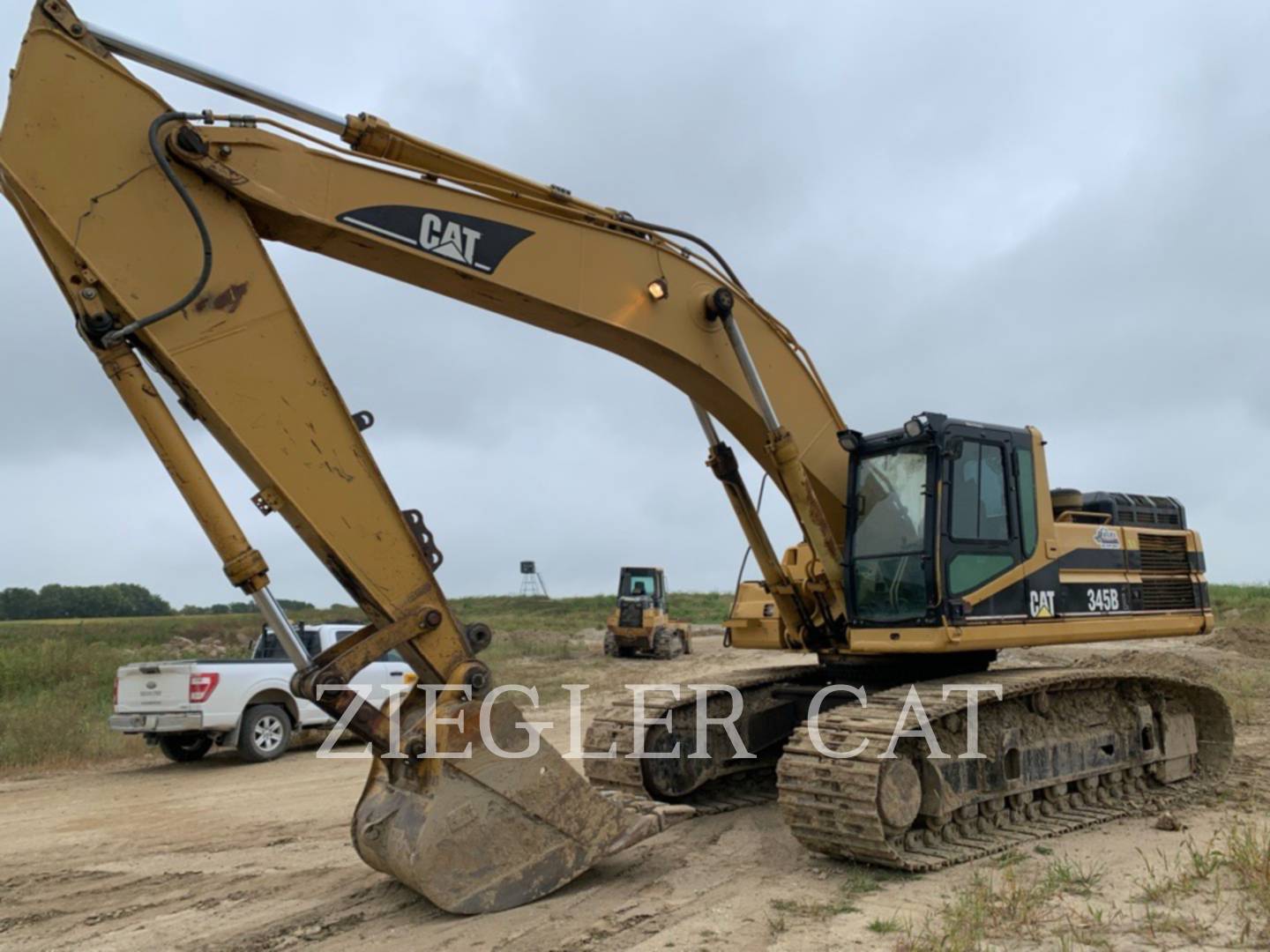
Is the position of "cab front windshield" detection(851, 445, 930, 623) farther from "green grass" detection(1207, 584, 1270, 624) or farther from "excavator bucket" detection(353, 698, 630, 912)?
"green grass" detection(1207, 584, 1270, 624)

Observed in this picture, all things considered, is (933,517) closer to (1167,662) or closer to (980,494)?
(980,494)

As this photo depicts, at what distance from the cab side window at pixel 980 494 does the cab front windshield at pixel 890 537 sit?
267 millimetres

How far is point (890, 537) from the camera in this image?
25.2 ft

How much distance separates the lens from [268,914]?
19.8 feet

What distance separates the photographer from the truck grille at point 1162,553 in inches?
357

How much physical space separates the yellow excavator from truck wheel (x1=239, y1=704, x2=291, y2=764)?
6.24 meters

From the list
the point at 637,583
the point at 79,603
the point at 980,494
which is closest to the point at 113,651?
the point at 637,583

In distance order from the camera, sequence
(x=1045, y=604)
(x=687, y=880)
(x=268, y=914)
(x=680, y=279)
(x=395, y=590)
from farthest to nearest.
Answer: (x=1045, y=604), (x=680, y=279), (x=687, y=880), (x=268, y=914), (x=395, y=590)

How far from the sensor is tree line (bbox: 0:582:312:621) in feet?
216

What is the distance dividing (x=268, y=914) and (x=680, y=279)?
4622 millimetres

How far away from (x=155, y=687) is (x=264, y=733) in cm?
141

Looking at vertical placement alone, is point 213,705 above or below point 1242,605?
below

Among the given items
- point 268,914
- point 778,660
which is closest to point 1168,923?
point 268,914

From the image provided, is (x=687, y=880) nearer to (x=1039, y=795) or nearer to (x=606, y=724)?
(x=606, y=724)
